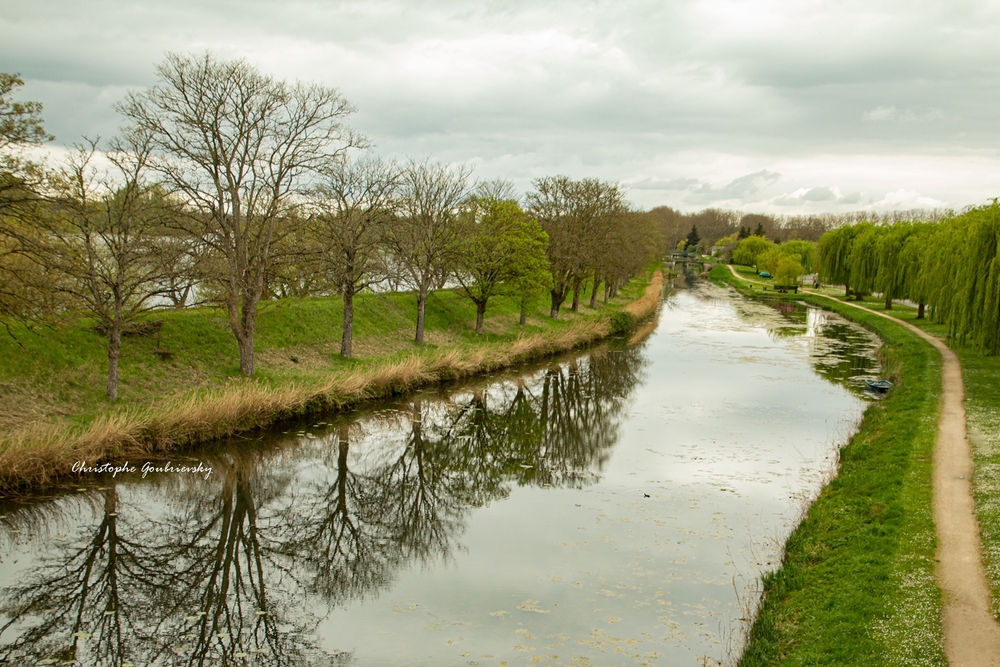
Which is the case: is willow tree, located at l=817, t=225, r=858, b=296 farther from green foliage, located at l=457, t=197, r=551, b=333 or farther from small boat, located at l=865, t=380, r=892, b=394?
small boat, located at l=865, t=380, r=892, b=394

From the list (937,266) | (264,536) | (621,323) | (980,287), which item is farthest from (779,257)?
(264,536)

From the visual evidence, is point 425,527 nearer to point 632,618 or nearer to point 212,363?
point 632,618

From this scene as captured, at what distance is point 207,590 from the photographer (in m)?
10.4

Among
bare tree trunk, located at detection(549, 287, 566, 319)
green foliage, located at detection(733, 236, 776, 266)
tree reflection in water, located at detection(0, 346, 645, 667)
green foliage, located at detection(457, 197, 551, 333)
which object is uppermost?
green foliage, located at detection(733, 236, 776, 266)

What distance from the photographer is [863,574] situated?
9430 millimetres

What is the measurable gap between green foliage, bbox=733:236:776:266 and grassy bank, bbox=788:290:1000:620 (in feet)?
294

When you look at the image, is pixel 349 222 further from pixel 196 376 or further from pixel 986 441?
pixel 986 441

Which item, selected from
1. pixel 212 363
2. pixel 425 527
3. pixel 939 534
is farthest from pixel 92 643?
pixel 212 363

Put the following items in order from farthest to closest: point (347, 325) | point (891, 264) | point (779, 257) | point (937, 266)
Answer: point (779, 257)
point (891, 264)
point (937, 266)
point (347, 325)

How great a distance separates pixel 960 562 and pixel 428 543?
313 inches

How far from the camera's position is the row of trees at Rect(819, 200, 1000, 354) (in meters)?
24.3

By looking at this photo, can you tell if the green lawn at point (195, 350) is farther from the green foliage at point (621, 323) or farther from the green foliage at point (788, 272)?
the green foliage at point (788, 272)

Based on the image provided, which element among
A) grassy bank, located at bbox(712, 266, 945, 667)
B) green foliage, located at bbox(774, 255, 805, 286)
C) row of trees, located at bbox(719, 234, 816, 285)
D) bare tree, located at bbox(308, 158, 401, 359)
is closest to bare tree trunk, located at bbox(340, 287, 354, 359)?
bare tree, located at bbox(308, 158, 401, 359)

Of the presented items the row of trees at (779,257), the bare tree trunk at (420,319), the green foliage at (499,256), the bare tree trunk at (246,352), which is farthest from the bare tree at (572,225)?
the row of trees at (779,257)
